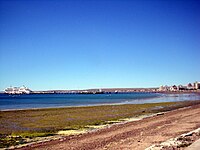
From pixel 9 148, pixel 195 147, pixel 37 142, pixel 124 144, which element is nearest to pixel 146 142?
pixel 124 144

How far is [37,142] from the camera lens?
1850cm

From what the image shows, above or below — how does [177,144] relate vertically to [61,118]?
above

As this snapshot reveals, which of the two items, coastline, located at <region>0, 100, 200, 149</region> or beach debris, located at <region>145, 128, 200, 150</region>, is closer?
beach debris, located at <region>145, 128, 200, 150</region>

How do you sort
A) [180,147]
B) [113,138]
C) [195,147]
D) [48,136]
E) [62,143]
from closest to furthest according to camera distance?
1. [195,147]
2. [180,147]
3. [62,143]
4. [113,138]
5. [48,136]

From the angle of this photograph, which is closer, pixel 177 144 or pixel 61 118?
pixel 177 144

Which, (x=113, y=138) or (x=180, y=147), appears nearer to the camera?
(x=180, y=147)

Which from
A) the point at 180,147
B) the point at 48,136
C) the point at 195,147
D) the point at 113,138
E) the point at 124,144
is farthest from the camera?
the point at 48,136

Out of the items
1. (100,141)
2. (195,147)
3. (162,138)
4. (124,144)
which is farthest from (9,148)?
(195,147)

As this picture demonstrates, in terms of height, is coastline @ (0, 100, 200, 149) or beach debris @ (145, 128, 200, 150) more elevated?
beach debris @ (145, 128, 200, 150)

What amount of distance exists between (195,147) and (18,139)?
1260 cm

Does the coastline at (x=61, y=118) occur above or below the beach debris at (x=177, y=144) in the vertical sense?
below

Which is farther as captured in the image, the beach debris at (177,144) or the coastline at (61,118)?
the coastline at (61,118)

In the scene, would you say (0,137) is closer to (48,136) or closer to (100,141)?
(48,136)

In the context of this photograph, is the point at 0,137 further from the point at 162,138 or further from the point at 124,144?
the point at 162,138
